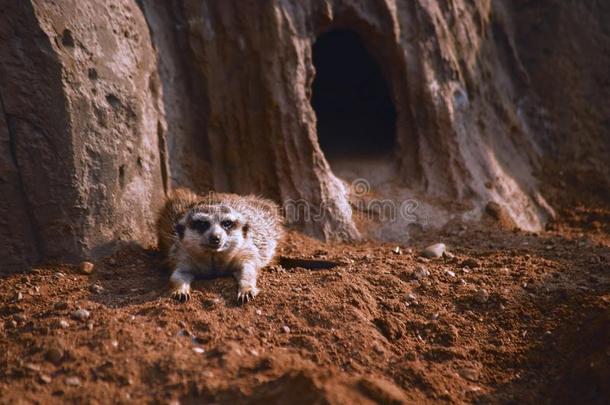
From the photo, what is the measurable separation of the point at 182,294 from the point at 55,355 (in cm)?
86

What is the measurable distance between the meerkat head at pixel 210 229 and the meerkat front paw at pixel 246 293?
494mm

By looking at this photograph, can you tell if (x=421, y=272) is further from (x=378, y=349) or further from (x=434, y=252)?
(x=378, y=349)

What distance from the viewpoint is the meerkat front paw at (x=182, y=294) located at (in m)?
4.15

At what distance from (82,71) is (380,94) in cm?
434

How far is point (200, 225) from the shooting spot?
15.8ft

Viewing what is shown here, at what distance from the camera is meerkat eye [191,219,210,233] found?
189 inches

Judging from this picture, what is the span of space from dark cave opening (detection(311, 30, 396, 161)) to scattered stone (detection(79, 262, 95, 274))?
3206 mm

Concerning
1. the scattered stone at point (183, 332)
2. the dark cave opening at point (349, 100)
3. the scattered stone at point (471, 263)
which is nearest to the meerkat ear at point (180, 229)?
the scattered stone at point (183, 332)

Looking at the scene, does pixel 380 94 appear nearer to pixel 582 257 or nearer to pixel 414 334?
pixel 582 257

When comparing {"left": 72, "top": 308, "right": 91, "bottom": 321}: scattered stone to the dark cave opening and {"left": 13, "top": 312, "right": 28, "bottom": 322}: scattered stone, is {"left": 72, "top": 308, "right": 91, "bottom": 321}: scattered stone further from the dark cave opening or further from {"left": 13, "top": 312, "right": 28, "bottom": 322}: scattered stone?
the dark cave opening

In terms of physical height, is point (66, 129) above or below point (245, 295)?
above

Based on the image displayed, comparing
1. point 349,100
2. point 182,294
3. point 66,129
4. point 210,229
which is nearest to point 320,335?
point 182,294

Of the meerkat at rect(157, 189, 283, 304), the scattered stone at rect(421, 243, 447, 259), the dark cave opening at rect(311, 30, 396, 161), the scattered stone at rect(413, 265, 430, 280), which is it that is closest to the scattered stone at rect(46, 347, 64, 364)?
the meerkat at rect(157, 189, 283, 304)

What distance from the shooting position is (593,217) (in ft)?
22.7
